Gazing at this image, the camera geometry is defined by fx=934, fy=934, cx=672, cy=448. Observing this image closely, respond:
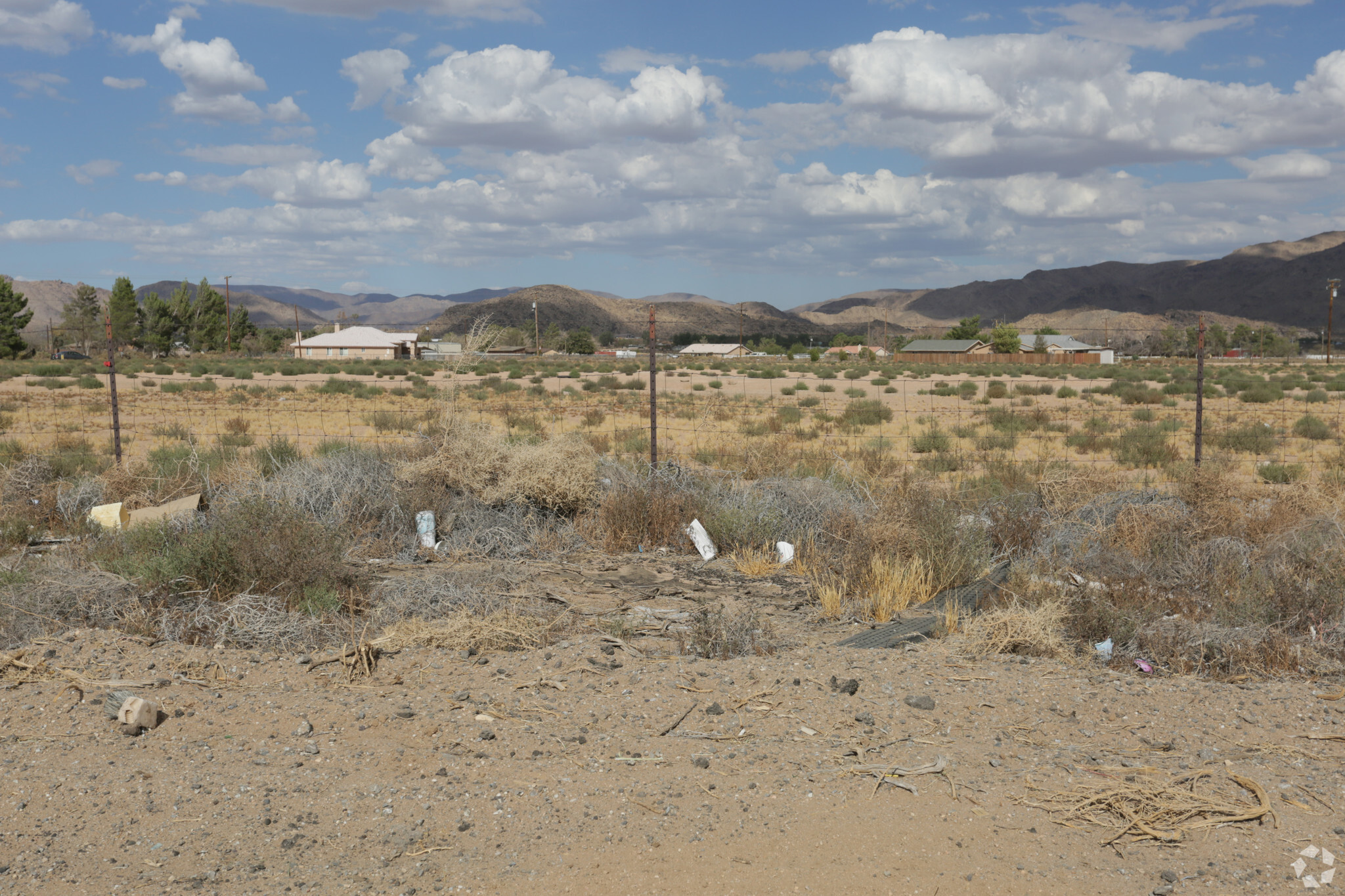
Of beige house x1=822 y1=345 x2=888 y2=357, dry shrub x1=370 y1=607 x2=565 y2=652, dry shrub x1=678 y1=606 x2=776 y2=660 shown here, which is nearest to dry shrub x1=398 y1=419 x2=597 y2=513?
dry shrub x1=370 y1=607 x2=565 y2=652

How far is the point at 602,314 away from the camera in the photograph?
168 meters

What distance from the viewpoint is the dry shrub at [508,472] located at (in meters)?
10.6

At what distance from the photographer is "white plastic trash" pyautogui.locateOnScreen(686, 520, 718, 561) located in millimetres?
10159

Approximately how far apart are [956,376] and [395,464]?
51.9m

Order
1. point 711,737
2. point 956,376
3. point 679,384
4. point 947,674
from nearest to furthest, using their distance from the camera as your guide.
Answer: point 711,737 → point 947,674 → point 679,384 → point 956,376

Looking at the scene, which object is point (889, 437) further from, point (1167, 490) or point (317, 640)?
point (317, 640)

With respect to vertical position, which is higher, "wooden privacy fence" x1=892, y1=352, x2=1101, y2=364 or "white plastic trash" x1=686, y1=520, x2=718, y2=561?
"wooden privacy fence" x1=892, y1=352, x2=1101, y2=364

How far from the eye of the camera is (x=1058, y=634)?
7.18 m

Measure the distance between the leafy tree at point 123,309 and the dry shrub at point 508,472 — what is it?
80.9 m

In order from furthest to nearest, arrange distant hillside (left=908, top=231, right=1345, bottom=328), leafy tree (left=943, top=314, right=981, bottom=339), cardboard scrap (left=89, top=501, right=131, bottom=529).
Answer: distant hillside (left=908, top=231, right=1345, bottom=328) → leafy tree (left=943, top=314, right=981, bottom=339) → cardboard scrap (left=89, top=501, right=131, bottom=529)

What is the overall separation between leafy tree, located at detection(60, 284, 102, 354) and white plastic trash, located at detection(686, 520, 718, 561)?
334ft

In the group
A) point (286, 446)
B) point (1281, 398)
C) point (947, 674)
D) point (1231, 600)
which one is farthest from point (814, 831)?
→ point (1281, 398)

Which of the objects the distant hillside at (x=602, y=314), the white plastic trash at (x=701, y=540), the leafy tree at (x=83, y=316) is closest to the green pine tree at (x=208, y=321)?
the leafy tree at (x=83, y=316)

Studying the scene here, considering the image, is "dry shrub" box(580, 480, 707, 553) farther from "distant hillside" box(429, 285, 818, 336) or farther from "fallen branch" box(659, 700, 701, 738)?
"distant hillside" box(429, 285, 818, 336)
